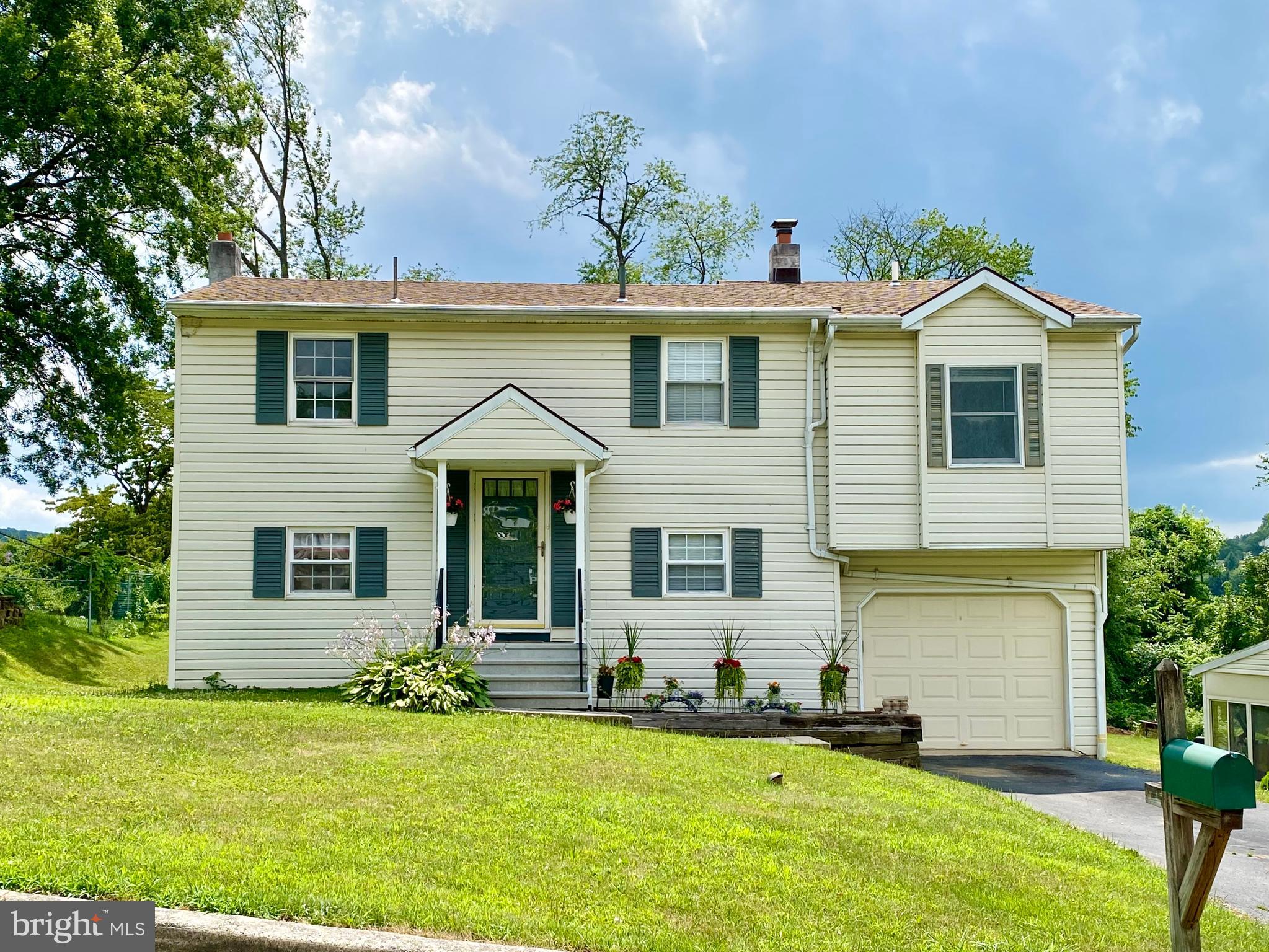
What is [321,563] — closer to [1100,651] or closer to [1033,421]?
[1033,421]

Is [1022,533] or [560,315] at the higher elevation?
Answer: [560,315]

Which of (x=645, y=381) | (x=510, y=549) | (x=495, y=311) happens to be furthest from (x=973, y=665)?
(x=495, y=311)

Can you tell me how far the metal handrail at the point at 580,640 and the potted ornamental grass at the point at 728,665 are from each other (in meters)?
1.79

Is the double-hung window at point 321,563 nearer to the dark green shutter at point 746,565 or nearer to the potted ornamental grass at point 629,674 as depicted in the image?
the potted ornamental grass at point 629,674

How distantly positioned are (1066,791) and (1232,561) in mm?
52922

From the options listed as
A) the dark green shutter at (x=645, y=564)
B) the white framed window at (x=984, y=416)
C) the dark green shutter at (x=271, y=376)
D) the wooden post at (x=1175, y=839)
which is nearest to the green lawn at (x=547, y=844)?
the wooden post at (x=1175, y=839)

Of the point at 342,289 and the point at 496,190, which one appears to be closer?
the point at 342,289

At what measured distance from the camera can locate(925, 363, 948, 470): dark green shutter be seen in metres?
→ 14.2

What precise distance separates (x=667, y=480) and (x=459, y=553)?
2980mm

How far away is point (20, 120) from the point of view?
19188 millimetres

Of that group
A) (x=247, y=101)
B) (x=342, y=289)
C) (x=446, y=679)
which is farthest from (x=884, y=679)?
(x=247, y=101)

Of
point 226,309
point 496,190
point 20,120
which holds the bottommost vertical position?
point 226,309

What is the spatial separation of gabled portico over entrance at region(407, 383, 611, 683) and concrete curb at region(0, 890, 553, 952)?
8857 mm

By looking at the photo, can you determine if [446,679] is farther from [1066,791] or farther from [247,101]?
[247,101]
